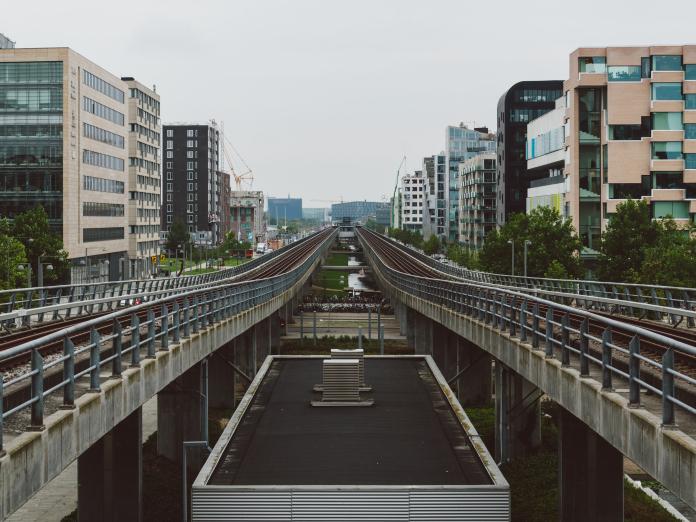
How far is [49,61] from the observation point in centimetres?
9112

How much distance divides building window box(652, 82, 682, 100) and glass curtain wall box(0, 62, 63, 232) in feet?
190

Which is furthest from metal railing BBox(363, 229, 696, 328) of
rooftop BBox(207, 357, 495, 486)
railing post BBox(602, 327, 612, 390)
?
railing post BBox(602, 327, 612, 390)

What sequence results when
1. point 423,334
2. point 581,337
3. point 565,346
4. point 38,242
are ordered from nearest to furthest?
1. point 581,337
2. point 565,346
3. point 423,334
4. point 38,242

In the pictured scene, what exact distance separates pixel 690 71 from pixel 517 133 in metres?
59.7

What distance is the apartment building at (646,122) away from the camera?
263 feet

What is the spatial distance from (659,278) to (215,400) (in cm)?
2643

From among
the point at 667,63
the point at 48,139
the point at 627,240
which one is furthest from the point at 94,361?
the point at 48,139

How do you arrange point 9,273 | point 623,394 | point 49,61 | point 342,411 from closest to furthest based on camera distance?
point 623,394
point 342,411
point 9,273
point 49,61

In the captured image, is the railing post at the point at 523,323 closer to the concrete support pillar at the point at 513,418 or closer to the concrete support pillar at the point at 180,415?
the concrete support pillar at the point at 513,418

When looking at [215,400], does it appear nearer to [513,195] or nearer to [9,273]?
[9,273]

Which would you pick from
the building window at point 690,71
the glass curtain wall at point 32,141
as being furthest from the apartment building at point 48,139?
the building window at point 690,71

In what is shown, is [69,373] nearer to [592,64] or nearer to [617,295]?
[617,295]

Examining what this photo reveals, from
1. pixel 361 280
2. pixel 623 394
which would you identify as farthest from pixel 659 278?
pixel 361 280

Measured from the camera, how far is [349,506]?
1586cm
